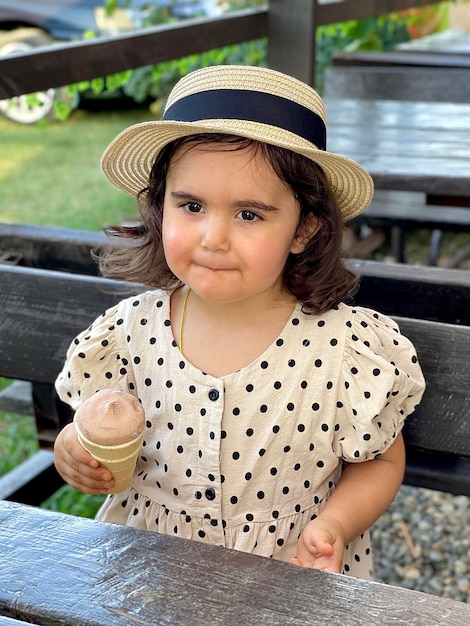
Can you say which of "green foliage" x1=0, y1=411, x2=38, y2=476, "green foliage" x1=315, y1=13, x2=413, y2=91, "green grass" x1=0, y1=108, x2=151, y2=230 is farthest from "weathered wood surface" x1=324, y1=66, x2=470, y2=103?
"green foliage" x1=0, y1=411, x2=38, y2=476

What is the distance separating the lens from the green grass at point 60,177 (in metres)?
6.48

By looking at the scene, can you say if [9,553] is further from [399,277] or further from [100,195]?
[100,195]

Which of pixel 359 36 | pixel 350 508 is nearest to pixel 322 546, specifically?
pixel 350 508

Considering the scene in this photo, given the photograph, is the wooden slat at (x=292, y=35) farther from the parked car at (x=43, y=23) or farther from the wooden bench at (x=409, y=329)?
the parked car at (x=43, y=23)

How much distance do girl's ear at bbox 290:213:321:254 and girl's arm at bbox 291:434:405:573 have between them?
399mm

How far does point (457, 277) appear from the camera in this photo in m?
2.00

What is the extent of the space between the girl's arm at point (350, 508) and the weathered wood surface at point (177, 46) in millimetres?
1450

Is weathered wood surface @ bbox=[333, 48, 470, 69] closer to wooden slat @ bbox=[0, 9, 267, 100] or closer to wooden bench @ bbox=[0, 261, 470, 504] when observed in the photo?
wooden slat @ bbox=[0, 9, 267, 100]

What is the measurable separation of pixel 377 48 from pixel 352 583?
5.76 meters

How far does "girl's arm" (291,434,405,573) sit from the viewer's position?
1.44 meters

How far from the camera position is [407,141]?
336 centimetres

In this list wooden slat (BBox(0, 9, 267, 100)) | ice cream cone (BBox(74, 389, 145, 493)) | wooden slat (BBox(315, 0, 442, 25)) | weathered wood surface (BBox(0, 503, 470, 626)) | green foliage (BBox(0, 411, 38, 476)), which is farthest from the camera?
wooden slat (BBox(315, 0, 442, 25))

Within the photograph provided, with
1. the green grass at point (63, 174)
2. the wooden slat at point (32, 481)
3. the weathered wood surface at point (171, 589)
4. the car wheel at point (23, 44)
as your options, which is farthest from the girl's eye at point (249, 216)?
the car wheel at point (23, 44)

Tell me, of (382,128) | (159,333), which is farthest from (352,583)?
(382,128)
